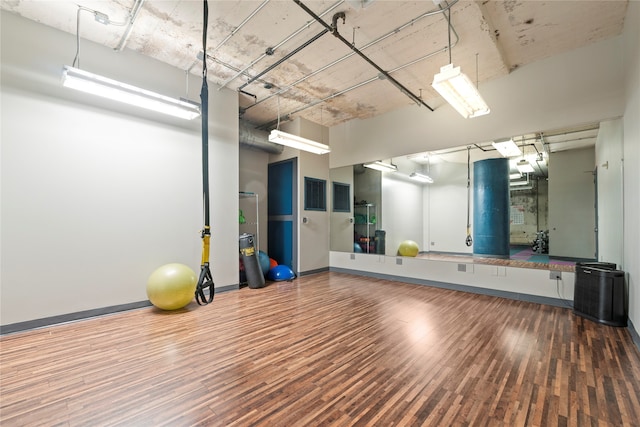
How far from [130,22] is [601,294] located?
6.89 metres

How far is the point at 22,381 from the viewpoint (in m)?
2.25

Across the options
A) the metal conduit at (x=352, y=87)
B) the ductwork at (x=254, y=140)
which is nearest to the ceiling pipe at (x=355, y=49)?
the metal conduit at (x=352, y=87)

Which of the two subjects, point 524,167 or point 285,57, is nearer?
point 285,57

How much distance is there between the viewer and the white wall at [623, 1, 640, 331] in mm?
2855

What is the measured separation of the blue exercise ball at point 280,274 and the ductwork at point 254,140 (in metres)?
2.86

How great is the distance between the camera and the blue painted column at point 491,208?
5281 millimetres

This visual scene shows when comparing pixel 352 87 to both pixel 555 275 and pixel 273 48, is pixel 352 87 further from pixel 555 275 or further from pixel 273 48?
pixel 555 275

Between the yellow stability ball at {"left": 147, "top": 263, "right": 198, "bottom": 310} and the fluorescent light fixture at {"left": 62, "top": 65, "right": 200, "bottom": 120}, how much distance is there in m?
2.30

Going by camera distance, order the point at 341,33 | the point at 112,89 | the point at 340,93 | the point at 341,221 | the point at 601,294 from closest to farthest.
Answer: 1. the point at 112,89
2. the point at 601,294
3. the point at 341,33
4. the point at 340,93
5. the point at 341,221

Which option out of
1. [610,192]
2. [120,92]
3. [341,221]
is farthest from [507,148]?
[120,92]

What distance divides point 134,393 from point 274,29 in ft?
13.7

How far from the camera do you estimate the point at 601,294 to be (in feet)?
11.2

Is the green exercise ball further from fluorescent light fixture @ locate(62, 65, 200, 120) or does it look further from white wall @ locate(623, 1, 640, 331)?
fluorescent light fixture @ locate(62, 65, 200, 120)

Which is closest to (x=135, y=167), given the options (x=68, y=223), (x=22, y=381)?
(x=68, y=223)
